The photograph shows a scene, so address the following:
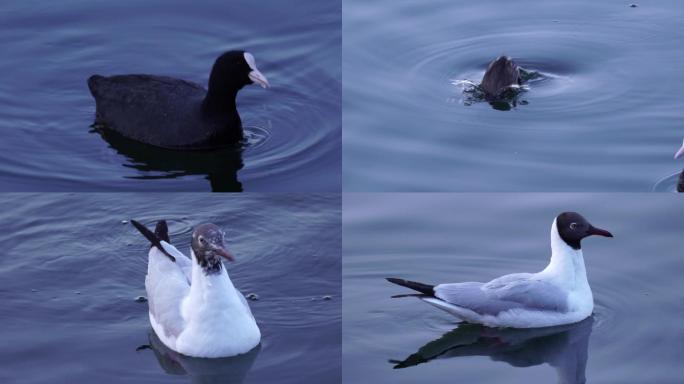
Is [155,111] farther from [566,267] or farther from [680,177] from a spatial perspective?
[680,177]

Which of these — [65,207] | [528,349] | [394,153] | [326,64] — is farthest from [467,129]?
[65,207]

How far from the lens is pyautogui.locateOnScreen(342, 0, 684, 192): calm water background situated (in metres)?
11.3

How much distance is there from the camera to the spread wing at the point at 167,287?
9664 mm

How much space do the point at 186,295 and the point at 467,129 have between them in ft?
10.6

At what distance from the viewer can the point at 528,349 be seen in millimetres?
9938

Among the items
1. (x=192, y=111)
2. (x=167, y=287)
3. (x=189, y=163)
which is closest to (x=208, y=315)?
(x=167, y=287)

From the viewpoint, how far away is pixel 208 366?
9500 millimetres

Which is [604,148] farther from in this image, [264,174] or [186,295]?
[186,295]

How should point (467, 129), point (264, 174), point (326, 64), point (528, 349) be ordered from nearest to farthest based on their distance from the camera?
point (528, 349) < point (264, 174) < point (467, 129) < point (326, 64)

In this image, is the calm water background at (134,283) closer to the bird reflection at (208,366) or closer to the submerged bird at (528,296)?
the bird reflection at (208,366)

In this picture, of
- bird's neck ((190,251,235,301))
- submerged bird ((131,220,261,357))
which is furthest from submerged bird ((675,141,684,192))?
bird's neck ((190,251,235,301))

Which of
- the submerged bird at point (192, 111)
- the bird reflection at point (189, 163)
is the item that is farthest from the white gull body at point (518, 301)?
the submerged bird at point (192, 111)

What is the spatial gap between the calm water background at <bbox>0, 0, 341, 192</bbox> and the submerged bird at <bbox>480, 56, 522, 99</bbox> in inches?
54.3

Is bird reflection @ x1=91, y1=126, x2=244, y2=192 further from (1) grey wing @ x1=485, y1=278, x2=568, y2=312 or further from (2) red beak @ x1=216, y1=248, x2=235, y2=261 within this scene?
(1) grey wing @ x1=485, y1=278, x2=568, y2=312
